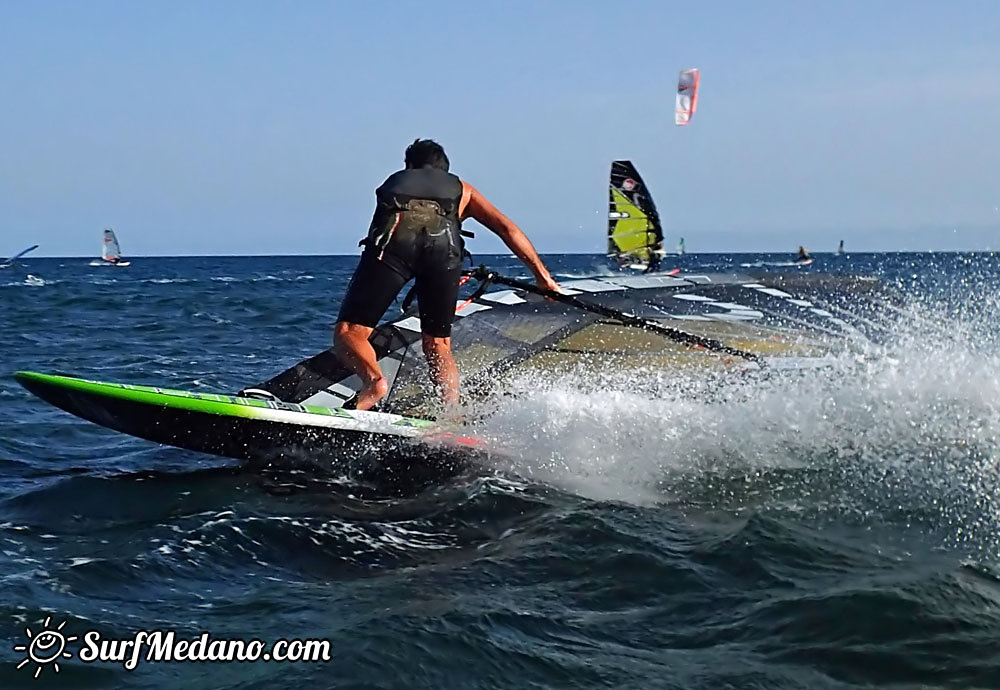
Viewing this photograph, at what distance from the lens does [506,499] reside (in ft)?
16.4

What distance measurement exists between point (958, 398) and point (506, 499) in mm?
2786

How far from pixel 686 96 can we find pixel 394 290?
7840mm

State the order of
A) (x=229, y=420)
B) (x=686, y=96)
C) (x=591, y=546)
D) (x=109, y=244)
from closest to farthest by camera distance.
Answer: (x=591, y=546) < (x=229, y=420) < (x=686, y=96) < (x=109, y=244)

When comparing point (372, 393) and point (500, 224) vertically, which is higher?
point (500, 224)

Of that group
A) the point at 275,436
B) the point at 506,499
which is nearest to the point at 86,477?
the point at 275,436

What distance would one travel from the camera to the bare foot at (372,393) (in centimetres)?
588

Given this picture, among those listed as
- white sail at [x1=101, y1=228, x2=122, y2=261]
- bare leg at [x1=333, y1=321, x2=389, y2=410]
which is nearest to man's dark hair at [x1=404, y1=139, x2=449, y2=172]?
bare leg at [x1=333, y1=321, x2=389, y2=410]

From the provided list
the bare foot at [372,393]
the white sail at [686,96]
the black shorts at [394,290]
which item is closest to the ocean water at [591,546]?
the bare foot at [372,393]

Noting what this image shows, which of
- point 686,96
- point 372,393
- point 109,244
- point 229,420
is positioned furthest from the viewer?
point 109,244

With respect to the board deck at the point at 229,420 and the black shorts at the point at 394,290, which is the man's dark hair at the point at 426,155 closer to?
the black shorts at the point at 394,290

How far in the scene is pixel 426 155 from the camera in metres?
5.81

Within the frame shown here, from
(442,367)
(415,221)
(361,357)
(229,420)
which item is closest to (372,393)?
(361,357)

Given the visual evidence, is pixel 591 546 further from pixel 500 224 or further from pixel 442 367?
pixel 500 224

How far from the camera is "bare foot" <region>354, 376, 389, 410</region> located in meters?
5.88
